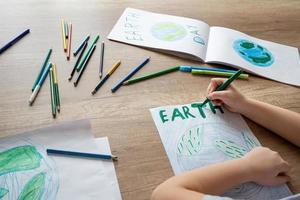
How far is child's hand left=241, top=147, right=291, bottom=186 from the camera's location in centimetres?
59

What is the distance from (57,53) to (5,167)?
294 mm

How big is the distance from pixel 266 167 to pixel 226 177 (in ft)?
0.27

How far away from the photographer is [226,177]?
57cm

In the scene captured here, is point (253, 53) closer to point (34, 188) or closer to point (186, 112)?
point (186, 112)

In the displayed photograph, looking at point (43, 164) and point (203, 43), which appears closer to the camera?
point (43, 164)

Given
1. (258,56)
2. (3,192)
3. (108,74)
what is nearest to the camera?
(3,192)

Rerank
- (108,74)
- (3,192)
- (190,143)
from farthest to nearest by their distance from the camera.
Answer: (108,74) < (190,143) < (3,192)

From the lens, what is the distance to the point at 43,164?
1.86ft

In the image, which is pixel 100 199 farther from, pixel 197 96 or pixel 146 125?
pixel 197 96

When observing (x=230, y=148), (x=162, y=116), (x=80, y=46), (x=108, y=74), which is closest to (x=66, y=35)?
(x=80, y=46)

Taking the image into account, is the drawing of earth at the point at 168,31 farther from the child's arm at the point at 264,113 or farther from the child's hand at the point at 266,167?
the child's hand at the point at 266,167

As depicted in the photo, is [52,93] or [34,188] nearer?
[34,188]

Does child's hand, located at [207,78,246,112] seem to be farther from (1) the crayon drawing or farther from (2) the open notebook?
(1) the crayon drawing

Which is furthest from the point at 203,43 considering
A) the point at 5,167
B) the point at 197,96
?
the point at 5,167
